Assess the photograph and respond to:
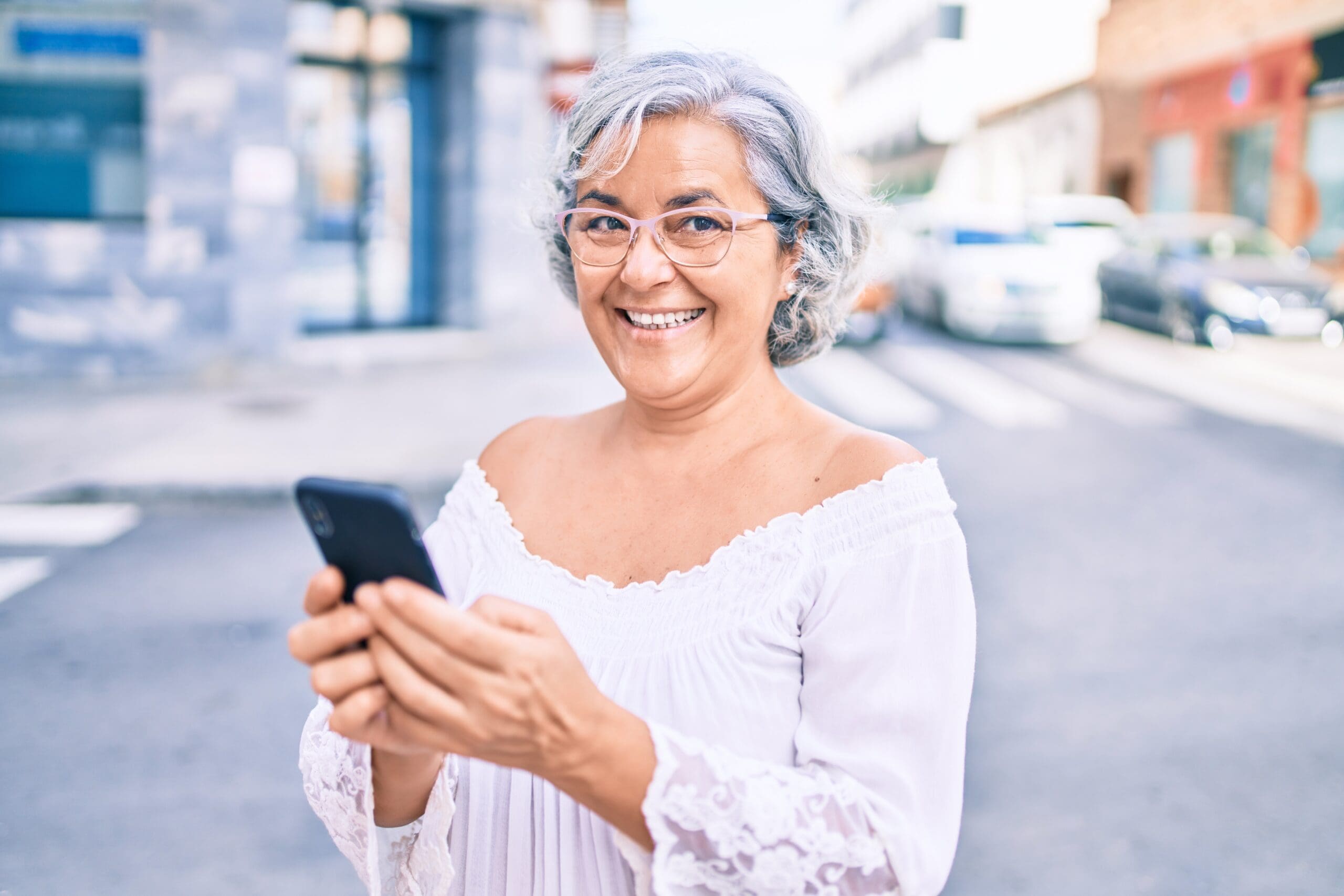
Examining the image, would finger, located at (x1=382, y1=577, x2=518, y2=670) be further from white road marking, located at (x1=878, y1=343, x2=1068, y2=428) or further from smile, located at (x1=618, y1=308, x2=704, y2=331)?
white road marking, located at (x1=878, y1=343, x2=1068, y2=428)

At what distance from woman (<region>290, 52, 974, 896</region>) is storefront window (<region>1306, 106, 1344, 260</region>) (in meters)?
21.4

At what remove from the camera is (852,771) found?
54.9 inches

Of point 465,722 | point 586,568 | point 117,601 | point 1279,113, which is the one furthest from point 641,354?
point 1279,113

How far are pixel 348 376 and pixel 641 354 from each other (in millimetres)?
11163

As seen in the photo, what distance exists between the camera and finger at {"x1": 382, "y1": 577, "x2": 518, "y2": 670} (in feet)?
3.55

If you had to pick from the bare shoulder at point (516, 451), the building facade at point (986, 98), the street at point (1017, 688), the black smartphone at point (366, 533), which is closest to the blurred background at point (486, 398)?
the street at point (1017, 688)

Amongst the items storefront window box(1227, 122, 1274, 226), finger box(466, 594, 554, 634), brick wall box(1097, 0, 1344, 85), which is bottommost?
finger box(466, 594, 554, 634)

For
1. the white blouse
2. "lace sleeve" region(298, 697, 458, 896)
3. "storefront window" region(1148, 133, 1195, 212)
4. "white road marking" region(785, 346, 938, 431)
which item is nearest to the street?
"white road marking" region(785, 346, 938, 431)

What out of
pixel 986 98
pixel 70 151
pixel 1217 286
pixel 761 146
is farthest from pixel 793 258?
pixel 986 98

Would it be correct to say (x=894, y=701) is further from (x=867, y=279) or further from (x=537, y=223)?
(x=537, y=223)

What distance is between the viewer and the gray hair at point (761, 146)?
5.32ft

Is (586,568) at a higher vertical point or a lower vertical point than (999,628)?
higher

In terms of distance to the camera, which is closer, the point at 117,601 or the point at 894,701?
the point at 894,701

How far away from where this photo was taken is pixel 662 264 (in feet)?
5.39
